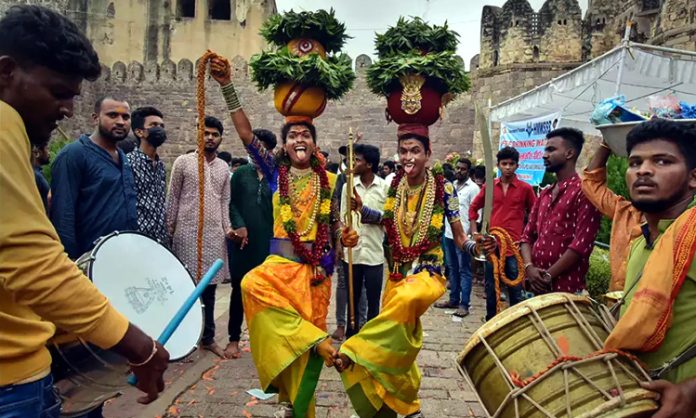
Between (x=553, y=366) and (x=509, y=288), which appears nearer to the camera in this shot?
(x=553, y=366)

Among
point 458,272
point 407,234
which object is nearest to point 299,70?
Answer: point 407,234

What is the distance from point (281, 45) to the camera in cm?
402

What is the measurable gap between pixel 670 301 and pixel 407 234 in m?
2.04

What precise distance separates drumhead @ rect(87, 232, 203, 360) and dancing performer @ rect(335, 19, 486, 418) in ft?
3.59

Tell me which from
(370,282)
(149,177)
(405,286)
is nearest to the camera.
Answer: (405,286)

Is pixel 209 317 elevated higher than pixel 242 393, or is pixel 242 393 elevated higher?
pixel 209 317

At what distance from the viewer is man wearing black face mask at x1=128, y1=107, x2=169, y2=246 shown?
448 centimetres

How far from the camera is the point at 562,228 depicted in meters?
3.95

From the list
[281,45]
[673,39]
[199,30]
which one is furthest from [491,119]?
[199,30]

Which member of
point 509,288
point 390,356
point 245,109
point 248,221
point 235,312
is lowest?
point 235,312

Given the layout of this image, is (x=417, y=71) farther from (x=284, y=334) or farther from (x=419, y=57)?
(x=284, y=334)

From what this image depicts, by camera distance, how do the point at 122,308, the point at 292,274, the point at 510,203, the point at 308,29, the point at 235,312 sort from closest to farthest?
1. the point at 122,308
2. the point at 292,274
3. the point at 308,29
4. the point at 235,312
5. the point at 510,203

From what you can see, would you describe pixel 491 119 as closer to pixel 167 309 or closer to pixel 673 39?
pixel 673 39

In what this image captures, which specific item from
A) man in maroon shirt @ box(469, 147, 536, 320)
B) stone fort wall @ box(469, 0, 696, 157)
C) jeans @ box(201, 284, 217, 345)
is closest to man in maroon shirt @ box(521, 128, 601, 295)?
man in maroon shirt @ box(469, 147, 536, 320)
